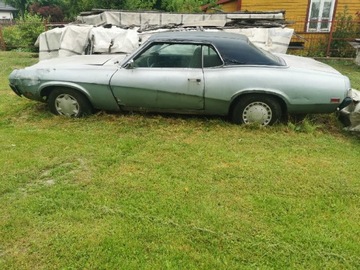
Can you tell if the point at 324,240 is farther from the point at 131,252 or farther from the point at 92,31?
the point at 92,31

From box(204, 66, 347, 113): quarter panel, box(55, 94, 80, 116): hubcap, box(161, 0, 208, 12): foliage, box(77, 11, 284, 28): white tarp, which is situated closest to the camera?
box(204, 66, 347, 113): quarter panel

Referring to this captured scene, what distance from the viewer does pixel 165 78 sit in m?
4.50

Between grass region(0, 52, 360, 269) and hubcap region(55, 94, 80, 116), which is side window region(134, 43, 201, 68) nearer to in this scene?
grass region(0, 52, 360, 269)

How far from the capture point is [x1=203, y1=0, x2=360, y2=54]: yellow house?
1341 centimetres

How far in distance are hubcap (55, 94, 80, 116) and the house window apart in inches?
483

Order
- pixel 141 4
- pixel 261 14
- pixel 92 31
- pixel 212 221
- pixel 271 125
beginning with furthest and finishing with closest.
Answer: pixel 141 4 < pixel 261 14 < pixel 92 31 < pixel 271 125 < pixel 212 221

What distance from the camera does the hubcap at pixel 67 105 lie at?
16.0ft

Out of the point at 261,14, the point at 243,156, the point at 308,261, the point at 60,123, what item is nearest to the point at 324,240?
the point at 308,261

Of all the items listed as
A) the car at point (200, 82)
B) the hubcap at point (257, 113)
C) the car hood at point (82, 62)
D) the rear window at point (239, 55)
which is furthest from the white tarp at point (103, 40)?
the hubcap at point (257, 113)

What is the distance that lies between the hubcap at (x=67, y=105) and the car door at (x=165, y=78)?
0.75 meters

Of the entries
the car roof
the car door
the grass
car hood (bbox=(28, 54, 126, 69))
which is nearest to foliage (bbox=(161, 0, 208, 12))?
car hood (bbox=(28, 54, 126, 69))

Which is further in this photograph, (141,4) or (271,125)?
(141,4)

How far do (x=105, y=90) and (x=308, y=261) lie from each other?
11.6ft

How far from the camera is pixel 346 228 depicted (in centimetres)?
271
